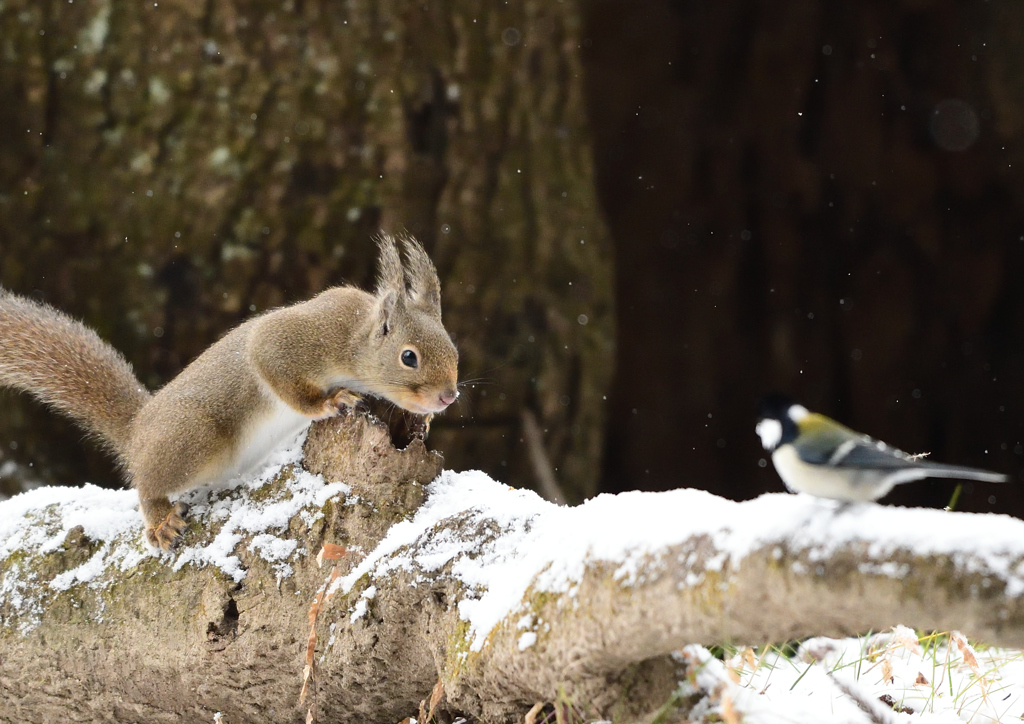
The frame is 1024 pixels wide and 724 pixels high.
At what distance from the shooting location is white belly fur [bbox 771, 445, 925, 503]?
1224mm

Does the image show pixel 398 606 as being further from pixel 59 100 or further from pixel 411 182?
pixel 59 100

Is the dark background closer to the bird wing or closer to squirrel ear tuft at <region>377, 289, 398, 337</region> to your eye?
squirrel ear tuft at <region>377, 289, 398, 337</region>

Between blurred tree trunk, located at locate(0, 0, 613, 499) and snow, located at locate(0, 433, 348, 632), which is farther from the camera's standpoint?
blurred tree trunk, located at locate(0, 0, 613, 499)

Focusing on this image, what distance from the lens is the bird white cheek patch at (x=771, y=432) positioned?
1.29 m

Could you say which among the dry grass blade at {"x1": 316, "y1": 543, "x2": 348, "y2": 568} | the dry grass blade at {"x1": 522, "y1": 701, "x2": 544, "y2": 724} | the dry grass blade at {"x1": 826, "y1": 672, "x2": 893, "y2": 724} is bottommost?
the dry grass blade at {"x1": 826, "y1": 672, "x2": 893, "y2": 724}

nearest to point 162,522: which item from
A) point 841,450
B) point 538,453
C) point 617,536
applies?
point 617,536

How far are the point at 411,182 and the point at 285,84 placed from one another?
0.57 m

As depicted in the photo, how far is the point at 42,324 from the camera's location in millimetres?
2613

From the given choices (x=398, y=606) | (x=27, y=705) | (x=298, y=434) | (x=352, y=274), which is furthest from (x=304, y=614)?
(x=352, y=274)

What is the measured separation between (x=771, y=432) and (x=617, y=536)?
13.3 inches

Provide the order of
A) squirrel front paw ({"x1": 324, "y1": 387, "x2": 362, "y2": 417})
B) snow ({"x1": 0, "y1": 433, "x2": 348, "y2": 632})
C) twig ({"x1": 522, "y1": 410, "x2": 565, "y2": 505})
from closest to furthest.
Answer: snow ({"x1": 0, "y1": 433, "x2": 348, "y2": 632}), squirrel front paw ({"x1": 324, "y1": 387, "x2": 362, "y2": 417}), twig ({"x1": 522, "y1": 410, "x2": 565, "y2": 505})

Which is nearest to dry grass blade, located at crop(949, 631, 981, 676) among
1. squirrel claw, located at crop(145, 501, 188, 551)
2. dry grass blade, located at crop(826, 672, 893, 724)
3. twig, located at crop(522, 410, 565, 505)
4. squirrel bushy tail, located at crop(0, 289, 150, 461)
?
dry grass blade, located at crop(826, 672, 893, 724)

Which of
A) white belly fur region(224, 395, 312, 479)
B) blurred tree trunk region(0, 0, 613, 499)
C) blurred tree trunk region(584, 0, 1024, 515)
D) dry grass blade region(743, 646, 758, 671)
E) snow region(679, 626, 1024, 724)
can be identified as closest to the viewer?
snow region(679, 626, 1024, 724)

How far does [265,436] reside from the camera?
2408 mm
